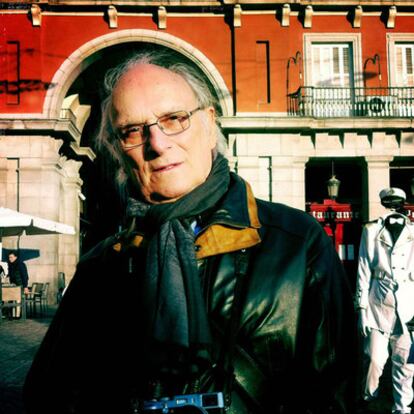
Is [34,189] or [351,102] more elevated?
[351,102]

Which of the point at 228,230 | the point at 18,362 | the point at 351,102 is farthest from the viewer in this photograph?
the point at 351,102

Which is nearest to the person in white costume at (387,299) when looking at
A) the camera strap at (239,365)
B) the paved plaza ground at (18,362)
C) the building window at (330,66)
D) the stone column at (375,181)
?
the paved plaza ground at (18,362)

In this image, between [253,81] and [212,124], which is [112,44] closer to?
[253,81]

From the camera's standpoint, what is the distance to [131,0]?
59.4 feet

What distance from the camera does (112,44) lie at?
18312mm

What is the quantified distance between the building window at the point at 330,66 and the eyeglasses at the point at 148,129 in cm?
1804

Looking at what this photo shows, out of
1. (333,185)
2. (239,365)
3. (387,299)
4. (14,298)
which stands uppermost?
(333,185)

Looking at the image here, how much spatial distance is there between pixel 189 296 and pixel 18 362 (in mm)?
6744

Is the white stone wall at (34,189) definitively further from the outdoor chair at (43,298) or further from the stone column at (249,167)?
the stone column at (249,167)

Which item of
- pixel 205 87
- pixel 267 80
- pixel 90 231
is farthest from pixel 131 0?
pixel 205 87

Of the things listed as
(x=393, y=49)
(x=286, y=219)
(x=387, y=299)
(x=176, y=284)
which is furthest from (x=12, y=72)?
(x=176, y=284)

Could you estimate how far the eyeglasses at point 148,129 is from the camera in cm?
186

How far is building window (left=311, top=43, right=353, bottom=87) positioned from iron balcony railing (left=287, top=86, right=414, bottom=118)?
0.38 metres

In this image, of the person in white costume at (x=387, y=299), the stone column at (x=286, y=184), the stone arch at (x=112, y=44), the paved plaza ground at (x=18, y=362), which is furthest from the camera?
the stone arch at (x=112, y=44)
